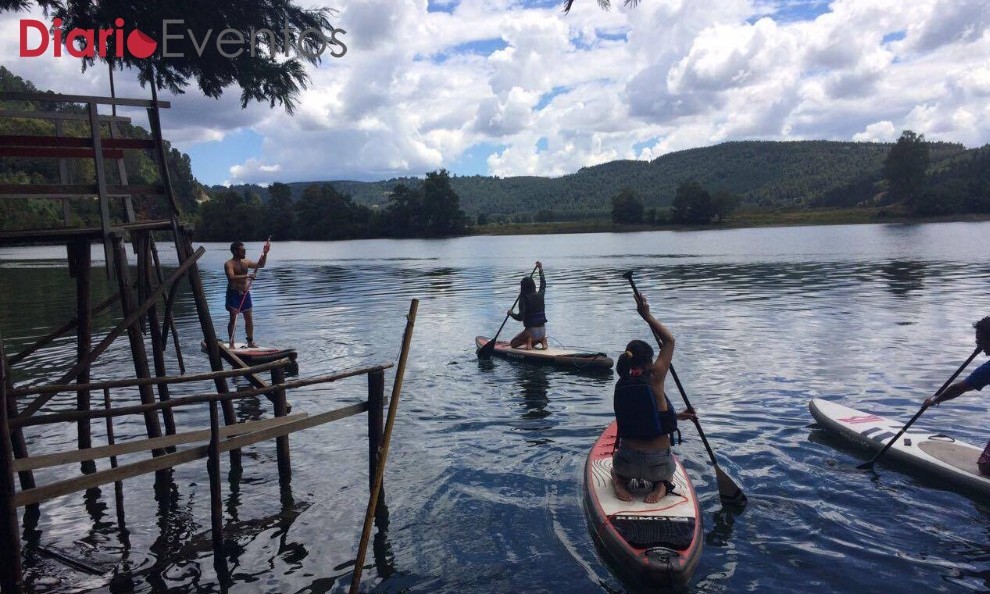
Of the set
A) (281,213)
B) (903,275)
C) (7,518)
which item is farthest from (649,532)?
(281,213)

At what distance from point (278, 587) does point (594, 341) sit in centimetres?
1677

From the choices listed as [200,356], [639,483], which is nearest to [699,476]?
[639,483]

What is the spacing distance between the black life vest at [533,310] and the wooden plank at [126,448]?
35.3 ft

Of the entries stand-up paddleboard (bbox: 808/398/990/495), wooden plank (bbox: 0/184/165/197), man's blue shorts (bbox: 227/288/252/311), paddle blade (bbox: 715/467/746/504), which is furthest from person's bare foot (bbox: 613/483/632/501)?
man's blue shorts (bbox: 227/288/252/311)

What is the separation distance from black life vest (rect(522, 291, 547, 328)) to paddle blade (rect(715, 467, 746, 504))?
9990mm

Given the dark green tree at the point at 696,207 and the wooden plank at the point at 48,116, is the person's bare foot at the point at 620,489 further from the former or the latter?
the dark green tree at the point at 696,207

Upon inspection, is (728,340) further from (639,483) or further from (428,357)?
(639,483)

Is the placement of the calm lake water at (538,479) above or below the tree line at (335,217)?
below

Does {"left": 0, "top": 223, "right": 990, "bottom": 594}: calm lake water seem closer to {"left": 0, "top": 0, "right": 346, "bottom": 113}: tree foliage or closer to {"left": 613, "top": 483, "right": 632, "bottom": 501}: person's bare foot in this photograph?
{"left": 613, "top": 483, "right": 632, "bottom": 501}: person's bare foot

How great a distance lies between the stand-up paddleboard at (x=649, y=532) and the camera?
7.42m

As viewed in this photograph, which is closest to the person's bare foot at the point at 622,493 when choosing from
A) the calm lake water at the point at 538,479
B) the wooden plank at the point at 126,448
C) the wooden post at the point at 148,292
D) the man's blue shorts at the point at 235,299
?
the calm lake water at the point at 538,479

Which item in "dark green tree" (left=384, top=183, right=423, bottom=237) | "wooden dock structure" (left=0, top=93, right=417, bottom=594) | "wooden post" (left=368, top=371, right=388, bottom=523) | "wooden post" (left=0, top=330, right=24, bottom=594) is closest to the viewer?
"wooden post" (left=0, top=330, right=24, bottom=594)

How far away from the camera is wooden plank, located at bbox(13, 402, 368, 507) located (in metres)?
6.93

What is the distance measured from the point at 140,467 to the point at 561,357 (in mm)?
12542
